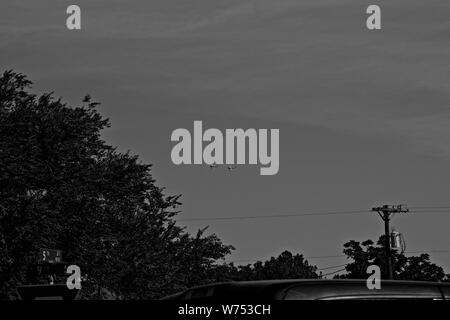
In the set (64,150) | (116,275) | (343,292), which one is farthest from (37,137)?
(343,292)

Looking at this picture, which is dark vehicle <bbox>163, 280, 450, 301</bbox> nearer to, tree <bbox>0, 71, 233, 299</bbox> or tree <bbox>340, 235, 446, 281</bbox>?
tree <bbox>0, 71, 233, 299</bbox>

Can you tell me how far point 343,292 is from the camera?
7.05 m

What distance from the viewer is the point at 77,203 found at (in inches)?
1900

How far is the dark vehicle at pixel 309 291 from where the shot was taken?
6770mm

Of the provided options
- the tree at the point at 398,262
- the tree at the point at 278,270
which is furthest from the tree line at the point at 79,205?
the tree at the point at 278,270

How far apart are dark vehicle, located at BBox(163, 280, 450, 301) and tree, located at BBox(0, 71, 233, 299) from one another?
118 ft

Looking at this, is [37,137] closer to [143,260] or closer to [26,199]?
[26,199]

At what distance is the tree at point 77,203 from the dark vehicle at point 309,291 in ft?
118

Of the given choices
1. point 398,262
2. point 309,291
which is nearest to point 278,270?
point 398,262

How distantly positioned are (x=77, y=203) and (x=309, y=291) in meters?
42.0

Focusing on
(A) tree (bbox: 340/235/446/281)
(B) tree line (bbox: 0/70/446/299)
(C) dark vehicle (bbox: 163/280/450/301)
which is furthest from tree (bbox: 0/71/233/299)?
(A) tree (bbox: 340/235/446/281)

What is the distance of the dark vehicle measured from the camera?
6.77m

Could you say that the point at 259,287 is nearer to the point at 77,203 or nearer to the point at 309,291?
the point at 309,291
